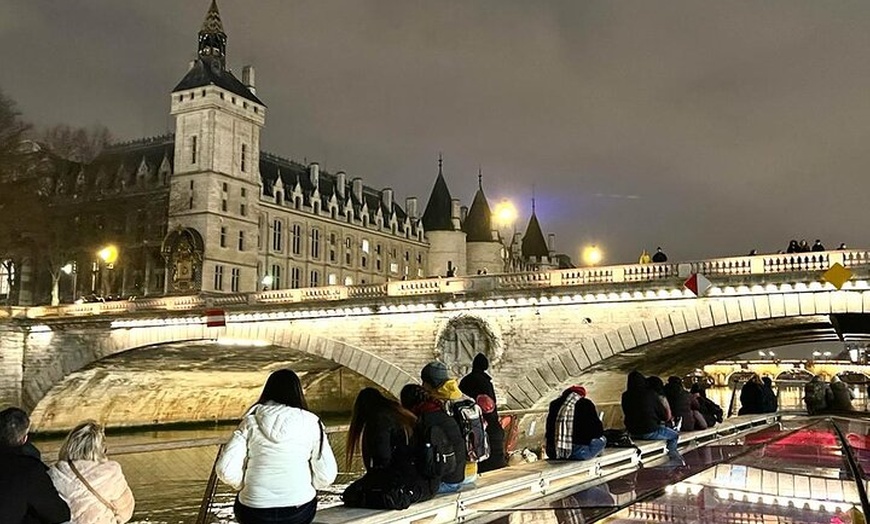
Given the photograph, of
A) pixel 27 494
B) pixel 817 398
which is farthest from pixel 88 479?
pixel 817 398

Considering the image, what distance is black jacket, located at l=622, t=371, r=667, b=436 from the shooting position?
12.1 metres

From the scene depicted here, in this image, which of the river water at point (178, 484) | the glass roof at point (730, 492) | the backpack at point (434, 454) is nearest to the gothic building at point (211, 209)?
the river water at point (178, 484)

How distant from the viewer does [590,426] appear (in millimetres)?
9828

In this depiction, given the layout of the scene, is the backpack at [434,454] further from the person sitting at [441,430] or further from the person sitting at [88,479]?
the person sitting at [88,479]

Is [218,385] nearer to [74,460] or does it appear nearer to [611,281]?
[611,281]

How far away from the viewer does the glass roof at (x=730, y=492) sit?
22.1ft

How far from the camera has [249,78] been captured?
63062 mm

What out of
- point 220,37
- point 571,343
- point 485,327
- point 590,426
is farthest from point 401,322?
point 220,37

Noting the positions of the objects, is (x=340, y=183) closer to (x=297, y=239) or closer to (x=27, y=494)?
(x=297, y=239)

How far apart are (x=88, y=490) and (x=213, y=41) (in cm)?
5946

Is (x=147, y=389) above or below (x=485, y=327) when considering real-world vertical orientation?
below

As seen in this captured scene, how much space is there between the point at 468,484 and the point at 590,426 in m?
→ 2.79

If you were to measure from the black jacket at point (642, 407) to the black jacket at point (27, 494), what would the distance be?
348 inches

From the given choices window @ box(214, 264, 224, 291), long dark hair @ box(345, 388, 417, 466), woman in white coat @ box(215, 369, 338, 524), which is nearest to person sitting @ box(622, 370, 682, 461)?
long dark hair @ box(345, 388, 417, 466)
